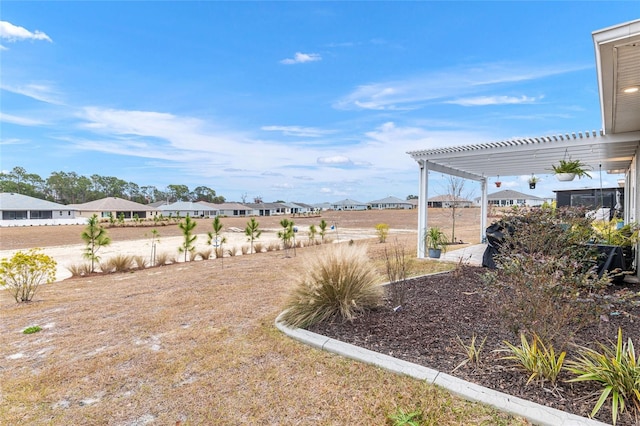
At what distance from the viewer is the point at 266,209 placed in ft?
261

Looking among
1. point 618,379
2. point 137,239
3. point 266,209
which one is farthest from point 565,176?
point 266,209

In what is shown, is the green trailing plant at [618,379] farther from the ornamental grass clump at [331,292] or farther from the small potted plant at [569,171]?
the small potted plant at [569,171]

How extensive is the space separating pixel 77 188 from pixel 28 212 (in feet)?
82.9

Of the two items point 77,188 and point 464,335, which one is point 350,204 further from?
point 464,335

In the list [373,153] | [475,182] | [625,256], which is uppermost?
[373,153]

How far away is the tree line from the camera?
2345 inches

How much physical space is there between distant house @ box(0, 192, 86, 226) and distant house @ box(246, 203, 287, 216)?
124ft

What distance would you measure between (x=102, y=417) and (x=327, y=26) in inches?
484

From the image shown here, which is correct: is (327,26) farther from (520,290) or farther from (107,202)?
(107,202)

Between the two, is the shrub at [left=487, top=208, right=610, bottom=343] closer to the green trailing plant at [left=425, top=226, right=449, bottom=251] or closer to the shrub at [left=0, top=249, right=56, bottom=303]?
the green trailing plant at [left=425, top=226, right=449, bottom=251]

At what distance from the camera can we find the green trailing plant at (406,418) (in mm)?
1933

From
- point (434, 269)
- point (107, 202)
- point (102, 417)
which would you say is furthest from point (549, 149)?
point (107, 202)

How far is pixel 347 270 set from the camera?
378 centimetres

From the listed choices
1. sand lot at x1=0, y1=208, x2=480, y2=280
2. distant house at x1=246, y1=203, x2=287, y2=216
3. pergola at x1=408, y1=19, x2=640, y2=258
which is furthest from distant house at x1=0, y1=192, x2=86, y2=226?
pergola at x1=408, y1=19, x2=640, y2=258
